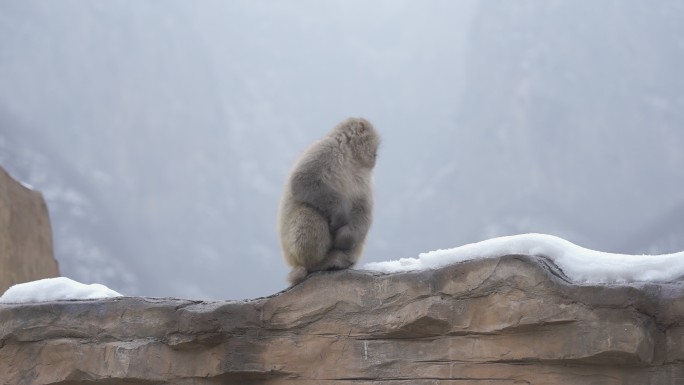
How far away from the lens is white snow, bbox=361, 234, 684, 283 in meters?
5.20

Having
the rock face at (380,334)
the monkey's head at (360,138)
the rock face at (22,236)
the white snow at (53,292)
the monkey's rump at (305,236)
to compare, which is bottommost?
the rock face at (380,334)

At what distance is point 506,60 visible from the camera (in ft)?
136

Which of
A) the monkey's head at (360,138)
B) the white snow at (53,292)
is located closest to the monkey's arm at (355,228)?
the monkey's head at (360,138)

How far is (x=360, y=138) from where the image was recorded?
6.75 meters

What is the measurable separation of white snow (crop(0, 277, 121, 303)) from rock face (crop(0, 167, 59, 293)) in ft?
12.4

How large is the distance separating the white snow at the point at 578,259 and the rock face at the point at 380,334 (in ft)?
0.42

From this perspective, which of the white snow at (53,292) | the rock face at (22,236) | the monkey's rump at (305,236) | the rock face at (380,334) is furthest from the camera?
the rock face at (22,236)

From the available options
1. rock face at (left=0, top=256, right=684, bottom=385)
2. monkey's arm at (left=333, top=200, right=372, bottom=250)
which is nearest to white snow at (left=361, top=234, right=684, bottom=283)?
rock face at (left=0, top=256, right=684, bottom=385)

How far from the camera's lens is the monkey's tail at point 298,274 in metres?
5.97

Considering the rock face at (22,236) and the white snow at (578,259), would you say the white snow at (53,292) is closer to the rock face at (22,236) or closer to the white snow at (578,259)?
the white snow at (578,259)

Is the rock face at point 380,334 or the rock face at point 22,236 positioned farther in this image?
the rock face at point 22,236

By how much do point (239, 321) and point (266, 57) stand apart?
4154cm

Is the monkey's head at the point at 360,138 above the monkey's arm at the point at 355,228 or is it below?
above

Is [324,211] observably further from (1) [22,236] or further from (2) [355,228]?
(1) [22,236]
